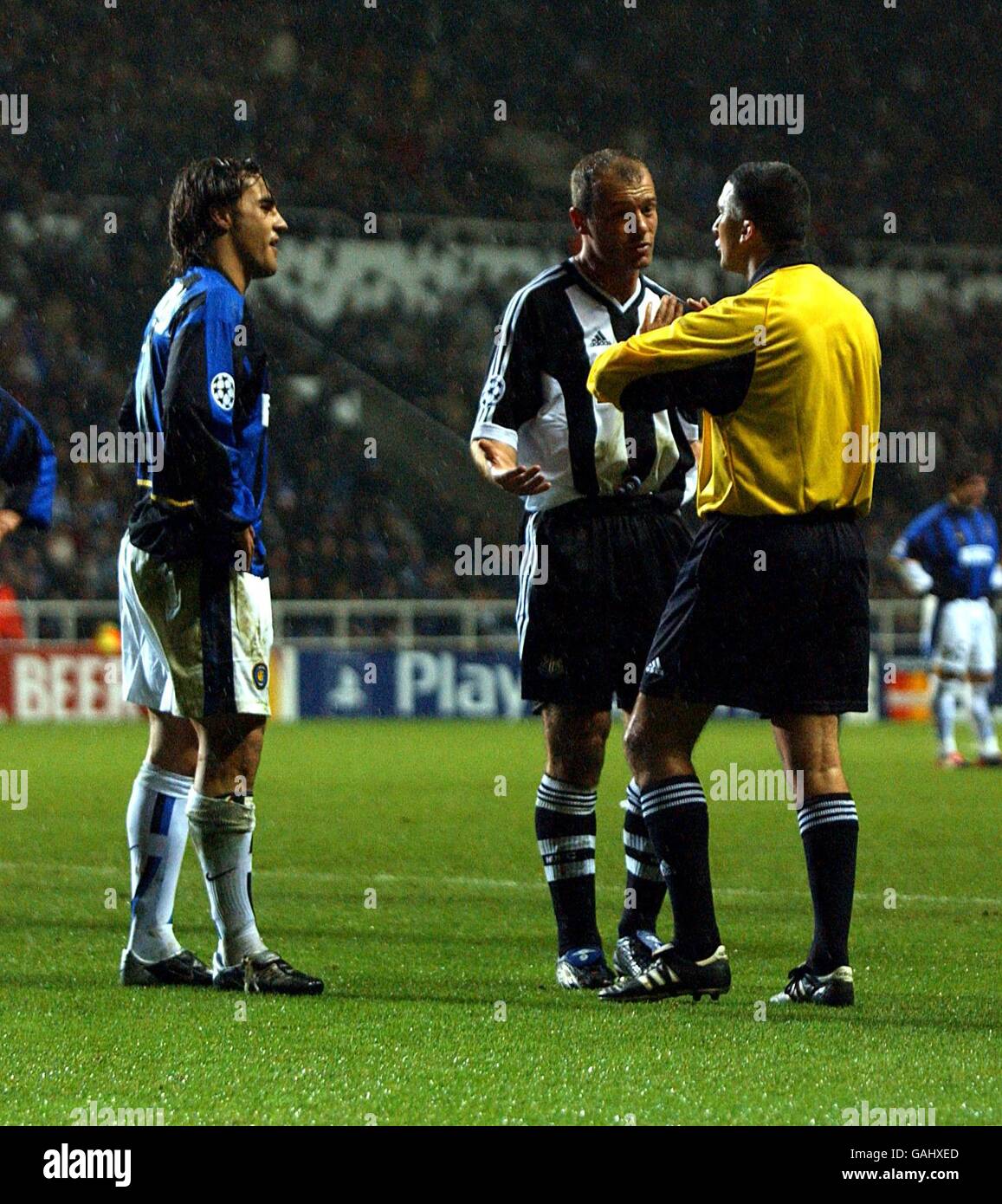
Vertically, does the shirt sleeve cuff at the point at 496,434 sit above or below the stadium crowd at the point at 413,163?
below

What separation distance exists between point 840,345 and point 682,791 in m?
1.04

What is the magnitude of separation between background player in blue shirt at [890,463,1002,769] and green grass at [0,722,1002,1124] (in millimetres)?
3541

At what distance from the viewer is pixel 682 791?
4465 mm

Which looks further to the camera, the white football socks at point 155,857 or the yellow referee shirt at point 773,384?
the white football socks at point 155,857

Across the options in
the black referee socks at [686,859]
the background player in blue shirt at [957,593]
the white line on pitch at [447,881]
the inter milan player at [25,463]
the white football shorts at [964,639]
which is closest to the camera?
the black referee socks at [686,859]

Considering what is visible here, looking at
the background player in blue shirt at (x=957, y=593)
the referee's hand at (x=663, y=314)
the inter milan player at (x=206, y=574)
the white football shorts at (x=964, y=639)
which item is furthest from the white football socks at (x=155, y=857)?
the white football shorts at (x=964, y=639)

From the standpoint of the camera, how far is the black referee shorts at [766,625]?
14.4 feet

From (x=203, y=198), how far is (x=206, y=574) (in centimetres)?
88

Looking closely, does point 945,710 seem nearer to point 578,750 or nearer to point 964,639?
point 964,639

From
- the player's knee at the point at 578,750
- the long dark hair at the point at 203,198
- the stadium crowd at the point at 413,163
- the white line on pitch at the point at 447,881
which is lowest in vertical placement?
the white line on pitch at the point at 447,881

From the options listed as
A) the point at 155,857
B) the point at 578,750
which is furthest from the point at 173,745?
the point at 578,750

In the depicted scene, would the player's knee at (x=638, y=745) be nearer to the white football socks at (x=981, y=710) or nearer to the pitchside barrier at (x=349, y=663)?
the white football socks at (x=981, y=710)

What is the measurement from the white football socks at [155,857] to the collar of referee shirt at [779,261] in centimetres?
182

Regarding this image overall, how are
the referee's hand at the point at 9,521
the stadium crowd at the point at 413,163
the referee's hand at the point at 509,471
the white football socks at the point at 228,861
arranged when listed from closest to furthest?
the referee's hand at the point at 509,471, the white football socks at the point at 228,861, the referee's hand at the point at 9,521, the stadium crowd at the point at 413,163
